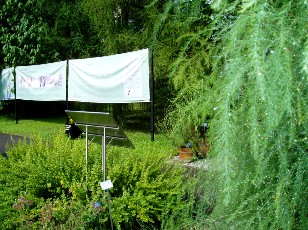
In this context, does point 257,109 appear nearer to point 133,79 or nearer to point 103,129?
point 103,129

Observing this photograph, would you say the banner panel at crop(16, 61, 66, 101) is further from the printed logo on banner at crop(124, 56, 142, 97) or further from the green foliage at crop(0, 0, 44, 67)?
the printed logo on banner at crop(124, 56, 142, 97)

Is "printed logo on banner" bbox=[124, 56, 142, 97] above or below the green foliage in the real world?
below

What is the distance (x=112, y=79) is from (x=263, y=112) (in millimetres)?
7366

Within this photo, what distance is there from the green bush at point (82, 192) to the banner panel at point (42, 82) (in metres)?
6.62

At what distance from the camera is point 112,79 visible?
8.83m

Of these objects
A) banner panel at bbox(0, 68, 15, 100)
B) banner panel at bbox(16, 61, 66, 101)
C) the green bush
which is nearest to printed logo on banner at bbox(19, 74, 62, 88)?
banner panel at bbox(16, 61, 66, 101)

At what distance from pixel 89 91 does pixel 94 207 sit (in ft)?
21.6

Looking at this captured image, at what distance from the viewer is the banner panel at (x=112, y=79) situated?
Result: 795 cm

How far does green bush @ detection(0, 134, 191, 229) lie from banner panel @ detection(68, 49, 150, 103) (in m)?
3.54

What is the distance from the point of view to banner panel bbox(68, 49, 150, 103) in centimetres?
795

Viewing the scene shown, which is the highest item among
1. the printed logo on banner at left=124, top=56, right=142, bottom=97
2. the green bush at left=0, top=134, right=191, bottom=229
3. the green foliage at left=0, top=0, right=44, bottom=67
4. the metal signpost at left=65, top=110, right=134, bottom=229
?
the green foliage at left=0, top=0, right=44, bottom=67

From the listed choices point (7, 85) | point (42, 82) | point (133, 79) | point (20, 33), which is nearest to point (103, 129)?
point (133, 79)

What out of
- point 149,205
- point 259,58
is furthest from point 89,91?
point 259,58

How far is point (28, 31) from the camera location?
1538 centimetres
